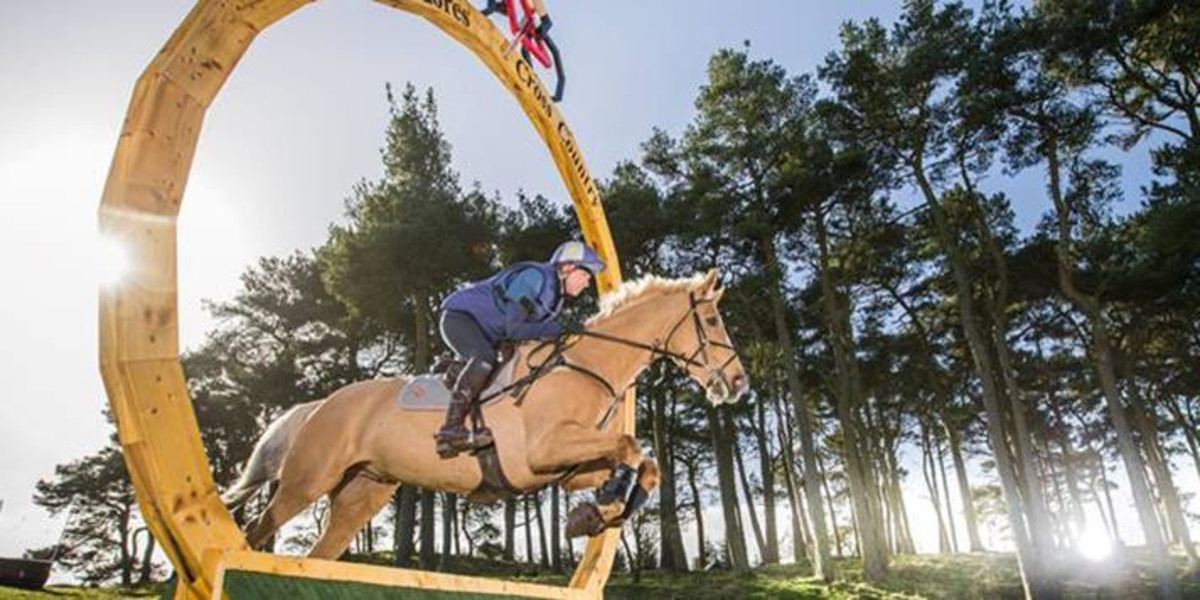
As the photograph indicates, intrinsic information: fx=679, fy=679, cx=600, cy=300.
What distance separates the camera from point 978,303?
30.9 m

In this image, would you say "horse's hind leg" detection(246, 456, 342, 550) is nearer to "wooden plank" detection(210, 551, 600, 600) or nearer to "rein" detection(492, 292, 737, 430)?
"rein" detection(492, 292, 737, 430)

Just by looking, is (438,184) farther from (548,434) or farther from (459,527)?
(459,527)

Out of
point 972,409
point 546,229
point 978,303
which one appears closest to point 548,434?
point 546,229

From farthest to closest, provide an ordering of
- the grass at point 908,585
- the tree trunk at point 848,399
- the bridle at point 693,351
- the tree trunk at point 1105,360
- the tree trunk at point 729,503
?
the tree trunk at point 729,503, the tree trunk at point 848,399, the tree trunk at point 1105,360, the grass at point 908,585, the bridle at point 693,351

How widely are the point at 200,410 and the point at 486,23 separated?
28741mm

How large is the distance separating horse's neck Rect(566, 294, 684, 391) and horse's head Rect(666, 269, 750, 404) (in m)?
0.11

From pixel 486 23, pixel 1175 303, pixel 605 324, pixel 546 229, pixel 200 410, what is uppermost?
pixel 546 229

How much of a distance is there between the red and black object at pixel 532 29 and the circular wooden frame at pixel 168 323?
120 inches

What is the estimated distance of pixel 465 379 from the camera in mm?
4734

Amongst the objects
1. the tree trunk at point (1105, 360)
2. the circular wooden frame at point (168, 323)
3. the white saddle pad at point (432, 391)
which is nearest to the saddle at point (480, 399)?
the white saddle pad at point (432, 391)

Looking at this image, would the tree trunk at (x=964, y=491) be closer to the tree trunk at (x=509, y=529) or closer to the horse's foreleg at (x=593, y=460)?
the tree trunk at (x=509, y=529)

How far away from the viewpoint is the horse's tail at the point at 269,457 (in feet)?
16.2

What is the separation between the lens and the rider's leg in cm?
461

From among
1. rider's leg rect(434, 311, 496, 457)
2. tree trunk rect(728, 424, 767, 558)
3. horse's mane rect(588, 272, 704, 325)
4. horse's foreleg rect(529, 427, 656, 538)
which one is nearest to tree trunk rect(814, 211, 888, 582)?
tree trunk rect(728, 424, 767, 558)
